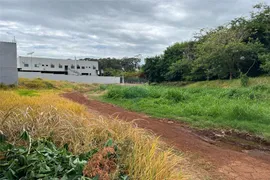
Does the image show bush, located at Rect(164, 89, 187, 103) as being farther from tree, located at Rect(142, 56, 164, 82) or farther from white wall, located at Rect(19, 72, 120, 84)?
white wall, located at Rect(19, 72, 120, 84)

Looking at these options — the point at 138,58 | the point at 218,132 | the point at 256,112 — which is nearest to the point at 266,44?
the point at 256,112

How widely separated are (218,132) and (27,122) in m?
5.10

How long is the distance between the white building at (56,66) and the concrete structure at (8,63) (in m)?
33.7

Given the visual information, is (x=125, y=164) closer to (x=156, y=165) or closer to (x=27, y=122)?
(x=156, y=165)

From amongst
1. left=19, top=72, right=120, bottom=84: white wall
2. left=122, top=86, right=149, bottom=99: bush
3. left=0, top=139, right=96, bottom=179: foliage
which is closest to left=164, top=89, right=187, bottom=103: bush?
left=122, top=86, right=149, bottom=99: bush

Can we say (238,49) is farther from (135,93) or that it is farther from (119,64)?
(119,64)

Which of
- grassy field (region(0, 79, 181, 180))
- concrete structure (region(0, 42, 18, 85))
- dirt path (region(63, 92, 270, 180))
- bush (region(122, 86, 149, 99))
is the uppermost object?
concrete structure (region(0, 42, 18, 85))

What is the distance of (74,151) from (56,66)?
54591 millimetres

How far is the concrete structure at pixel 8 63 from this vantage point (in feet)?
56.0

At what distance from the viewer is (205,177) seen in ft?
11.1

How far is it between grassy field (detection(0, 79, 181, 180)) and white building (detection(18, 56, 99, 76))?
4982 centimetres

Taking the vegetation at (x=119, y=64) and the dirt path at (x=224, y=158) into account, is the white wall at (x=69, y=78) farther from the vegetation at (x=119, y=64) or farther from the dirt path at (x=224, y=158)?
the dirt path at (x=224, y=158)

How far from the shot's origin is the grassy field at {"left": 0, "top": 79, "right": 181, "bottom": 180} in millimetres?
2047

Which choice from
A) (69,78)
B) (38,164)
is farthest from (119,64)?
(38,164)
